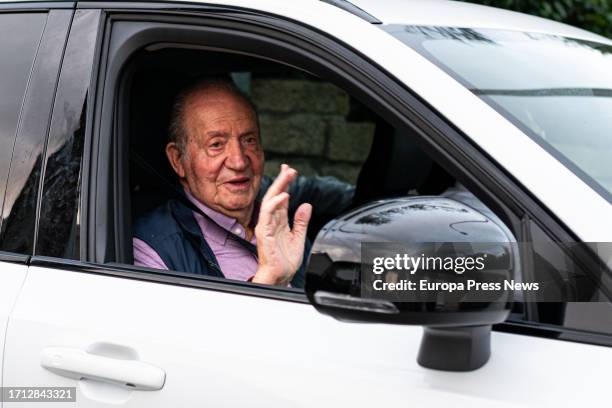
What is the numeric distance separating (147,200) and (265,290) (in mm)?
962

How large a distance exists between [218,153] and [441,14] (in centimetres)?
83

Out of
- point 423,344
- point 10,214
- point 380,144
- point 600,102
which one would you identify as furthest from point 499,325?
point 380,144

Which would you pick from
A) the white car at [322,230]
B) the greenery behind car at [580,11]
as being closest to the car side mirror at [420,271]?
the white car at [322,230]

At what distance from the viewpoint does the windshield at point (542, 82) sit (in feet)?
6.87

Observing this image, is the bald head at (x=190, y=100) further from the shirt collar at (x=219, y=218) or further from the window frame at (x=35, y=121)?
the window frame at (x=35, y=121)

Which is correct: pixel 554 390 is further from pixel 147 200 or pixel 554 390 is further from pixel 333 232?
pixel 147 200

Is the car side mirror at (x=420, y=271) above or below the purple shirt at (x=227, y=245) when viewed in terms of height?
below

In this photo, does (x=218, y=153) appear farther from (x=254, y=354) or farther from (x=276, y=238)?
(x=254, y=354)

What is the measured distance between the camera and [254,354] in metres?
2.05

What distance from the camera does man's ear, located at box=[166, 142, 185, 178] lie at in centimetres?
315

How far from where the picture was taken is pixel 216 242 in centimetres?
301

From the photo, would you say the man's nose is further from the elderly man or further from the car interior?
the car interior

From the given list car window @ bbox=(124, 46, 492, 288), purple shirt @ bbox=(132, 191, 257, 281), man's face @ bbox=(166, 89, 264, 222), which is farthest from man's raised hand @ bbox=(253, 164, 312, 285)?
man's face @ bbox=(166, 89, 264, 222)

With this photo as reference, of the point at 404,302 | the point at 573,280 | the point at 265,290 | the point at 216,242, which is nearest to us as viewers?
the point at 404,302
